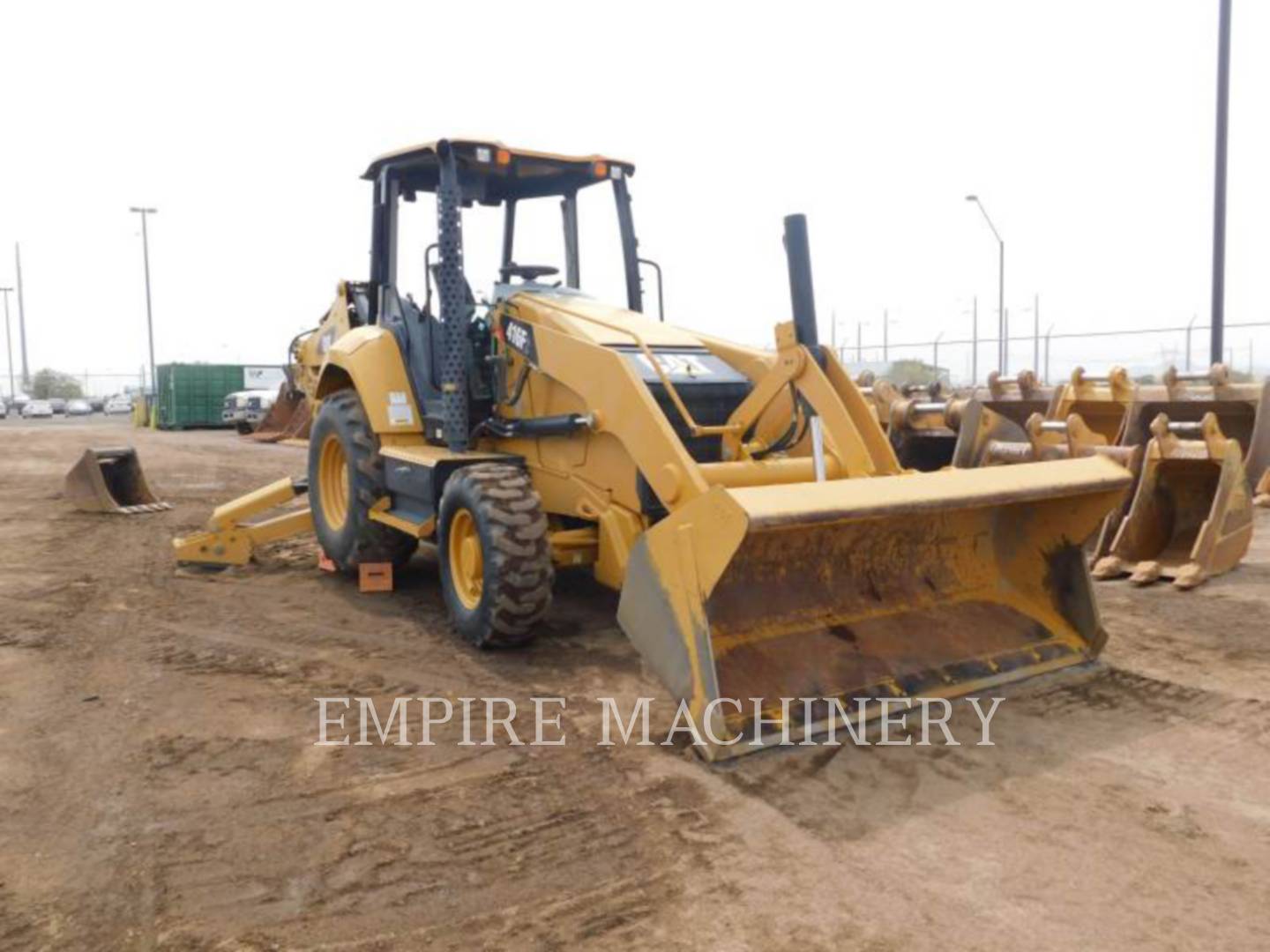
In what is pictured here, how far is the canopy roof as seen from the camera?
6180 mm

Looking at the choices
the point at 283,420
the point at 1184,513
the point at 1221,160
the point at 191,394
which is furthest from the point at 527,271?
the point at 191,394

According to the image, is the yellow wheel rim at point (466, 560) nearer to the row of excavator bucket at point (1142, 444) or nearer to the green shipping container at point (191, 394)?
the row of excavator bucket at point (1142, 444)

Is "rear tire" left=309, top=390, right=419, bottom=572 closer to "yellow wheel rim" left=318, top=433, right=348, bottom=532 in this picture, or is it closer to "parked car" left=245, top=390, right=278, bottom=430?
"yellow wheel rim" left=318, top=433, right=348, bottom=532

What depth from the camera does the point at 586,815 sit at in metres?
3.45

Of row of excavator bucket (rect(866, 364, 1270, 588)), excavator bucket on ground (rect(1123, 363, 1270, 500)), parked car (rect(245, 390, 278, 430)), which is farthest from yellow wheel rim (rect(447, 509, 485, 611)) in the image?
parked car (rect(245, 390, 278, 430))

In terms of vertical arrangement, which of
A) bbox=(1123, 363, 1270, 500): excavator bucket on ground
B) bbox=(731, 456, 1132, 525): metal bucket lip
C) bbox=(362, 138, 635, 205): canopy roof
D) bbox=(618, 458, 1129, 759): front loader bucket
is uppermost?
bbox=(362, 138, 635, 205): canopy roof

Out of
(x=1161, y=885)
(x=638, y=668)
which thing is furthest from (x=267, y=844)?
(x=1161, y=885)

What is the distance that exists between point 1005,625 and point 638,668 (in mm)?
1750

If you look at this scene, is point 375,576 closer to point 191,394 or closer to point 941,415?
point 941,415

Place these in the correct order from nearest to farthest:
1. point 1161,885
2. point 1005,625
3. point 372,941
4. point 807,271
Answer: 1. point 372,941
2. point 1161,885
3. point 807,271
4. point 1005,625

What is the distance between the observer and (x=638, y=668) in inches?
200

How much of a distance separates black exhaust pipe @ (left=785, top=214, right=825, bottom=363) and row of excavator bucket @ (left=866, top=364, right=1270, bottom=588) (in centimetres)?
314

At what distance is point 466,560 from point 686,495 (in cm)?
148

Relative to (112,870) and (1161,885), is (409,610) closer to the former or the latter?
(112,870)
